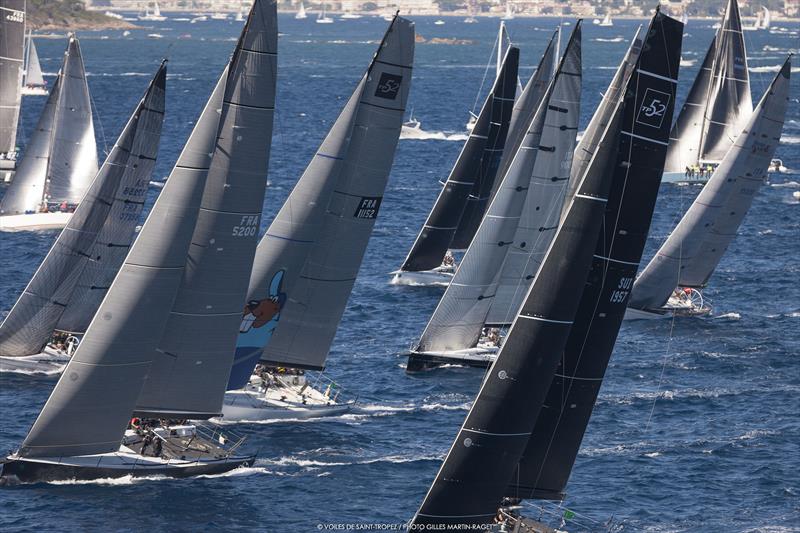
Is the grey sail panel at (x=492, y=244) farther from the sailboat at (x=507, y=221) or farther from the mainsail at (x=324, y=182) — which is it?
the mainsail at (x=324, y=182)

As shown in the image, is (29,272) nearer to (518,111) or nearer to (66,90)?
(66,90)

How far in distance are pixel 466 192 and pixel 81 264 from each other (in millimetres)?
21148

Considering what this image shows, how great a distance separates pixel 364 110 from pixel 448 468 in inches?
686

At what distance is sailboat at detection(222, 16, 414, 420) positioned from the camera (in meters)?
45.2

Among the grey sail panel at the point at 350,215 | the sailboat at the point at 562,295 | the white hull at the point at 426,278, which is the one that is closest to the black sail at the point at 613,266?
the sailboat at the point at 562,295

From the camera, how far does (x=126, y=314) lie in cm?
3816

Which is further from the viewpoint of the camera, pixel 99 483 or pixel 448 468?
pixel 99 483

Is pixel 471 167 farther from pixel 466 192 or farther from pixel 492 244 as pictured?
pixel 492 244

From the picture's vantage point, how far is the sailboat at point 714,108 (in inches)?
3656

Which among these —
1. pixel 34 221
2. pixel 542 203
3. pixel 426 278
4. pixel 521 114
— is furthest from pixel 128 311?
pixel 34 221

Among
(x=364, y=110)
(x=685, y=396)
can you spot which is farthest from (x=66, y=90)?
(x=685, y=396)

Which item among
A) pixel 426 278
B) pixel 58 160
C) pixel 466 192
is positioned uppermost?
pixel 466 192

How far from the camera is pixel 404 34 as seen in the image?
1774 inches

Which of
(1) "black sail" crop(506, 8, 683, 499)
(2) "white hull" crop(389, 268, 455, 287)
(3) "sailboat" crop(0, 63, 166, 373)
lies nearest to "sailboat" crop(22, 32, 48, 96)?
(2) "white hull" crop(389, 268, 455, 287)
